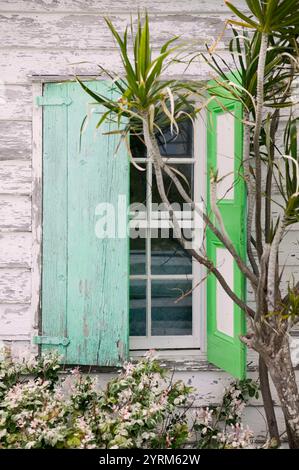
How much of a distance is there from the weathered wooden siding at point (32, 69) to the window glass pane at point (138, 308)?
0.45m

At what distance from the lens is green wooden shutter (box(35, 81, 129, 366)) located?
13.7 ft

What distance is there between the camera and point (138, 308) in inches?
182

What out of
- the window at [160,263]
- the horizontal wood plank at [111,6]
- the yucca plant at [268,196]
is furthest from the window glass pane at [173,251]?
the horizontal wood plank at [111,6]

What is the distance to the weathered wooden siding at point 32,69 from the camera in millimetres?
4242

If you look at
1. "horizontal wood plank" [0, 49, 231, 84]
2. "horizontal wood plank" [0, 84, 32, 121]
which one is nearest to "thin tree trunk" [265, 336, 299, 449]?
"horizontal wood plank" [0, 49, 231, 84]

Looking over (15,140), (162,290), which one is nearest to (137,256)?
(162,290)

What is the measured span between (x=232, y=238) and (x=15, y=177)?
1301 millimetres

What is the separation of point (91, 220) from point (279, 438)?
1616mm

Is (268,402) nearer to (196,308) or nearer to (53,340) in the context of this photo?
(196,308)

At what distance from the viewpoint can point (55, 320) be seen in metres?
4.18

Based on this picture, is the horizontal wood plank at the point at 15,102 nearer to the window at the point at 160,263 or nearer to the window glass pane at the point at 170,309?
the window at the point at 160,263

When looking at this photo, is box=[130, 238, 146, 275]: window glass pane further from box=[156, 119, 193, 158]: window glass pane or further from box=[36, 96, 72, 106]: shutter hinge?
box=[36, 96, 72, 106]: shutter hinge
